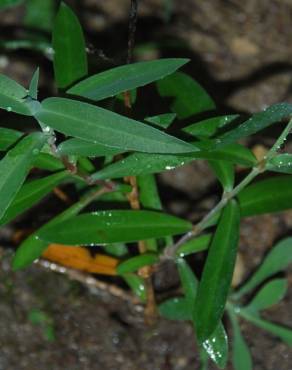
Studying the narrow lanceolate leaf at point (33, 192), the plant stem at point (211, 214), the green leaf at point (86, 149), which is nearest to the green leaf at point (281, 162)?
the plant stem at point (211, 214)

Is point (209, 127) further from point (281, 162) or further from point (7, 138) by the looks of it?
point (7, 138)

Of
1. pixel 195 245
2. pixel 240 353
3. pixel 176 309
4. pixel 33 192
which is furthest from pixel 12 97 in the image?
pixel 240 353

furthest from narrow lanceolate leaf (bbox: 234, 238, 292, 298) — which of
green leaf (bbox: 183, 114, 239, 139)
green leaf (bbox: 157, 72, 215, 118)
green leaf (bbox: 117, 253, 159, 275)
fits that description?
green leaf (bbox: 183, 114, 239, 139)

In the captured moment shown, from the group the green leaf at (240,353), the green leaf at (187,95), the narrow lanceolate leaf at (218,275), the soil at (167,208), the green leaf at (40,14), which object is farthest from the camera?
the green leaf at (40,14)

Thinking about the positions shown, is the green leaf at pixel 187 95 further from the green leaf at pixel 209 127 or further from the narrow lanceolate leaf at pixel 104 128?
the narrow lanceolate leaf at pixel 104 128

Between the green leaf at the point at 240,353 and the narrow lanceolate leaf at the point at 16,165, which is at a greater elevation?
the narrow lanceolate leaf at the point at 16,165

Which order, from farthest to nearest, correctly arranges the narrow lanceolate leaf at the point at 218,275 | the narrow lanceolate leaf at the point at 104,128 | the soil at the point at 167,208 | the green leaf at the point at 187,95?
the soil at the point at 167,208
the green leaf at the point at 187,95
the narrow lanceolate leaf at the point at 218,275
the narrow lanceolate leaf at the point at 104,128
